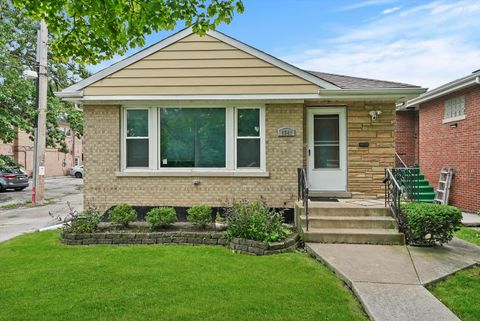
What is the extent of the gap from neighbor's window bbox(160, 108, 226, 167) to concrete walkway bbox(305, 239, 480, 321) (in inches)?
131

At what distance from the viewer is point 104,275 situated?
470 cm

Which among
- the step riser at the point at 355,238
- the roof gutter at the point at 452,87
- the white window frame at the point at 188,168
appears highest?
the roof gutter at the point at 452,87

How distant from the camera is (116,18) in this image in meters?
4.88

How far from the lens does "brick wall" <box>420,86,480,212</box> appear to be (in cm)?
988

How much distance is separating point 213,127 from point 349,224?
384 cm

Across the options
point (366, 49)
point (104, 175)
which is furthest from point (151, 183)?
point (366, 49)

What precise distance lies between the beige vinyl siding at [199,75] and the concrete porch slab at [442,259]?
414cm

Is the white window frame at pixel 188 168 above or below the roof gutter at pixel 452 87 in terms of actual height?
below

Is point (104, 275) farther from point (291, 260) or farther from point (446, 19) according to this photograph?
point (446, 19)

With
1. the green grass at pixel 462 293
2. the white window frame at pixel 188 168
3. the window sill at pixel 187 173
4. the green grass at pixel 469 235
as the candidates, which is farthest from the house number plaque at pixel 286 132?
the green grass at pixel 462 293

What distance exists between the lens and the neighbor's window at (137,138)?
8.08 meters

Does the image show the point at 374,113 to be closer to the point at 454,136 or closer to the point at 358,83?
the point at 358,83

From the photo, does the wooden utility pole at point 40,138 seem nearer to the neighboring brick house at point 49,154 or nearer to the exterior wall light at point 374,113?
the exterior wall light at point 374,113

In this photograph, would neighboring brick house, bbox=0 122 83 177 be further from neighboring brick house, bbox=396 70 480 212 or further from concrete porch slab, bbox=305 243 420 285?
concrete porch slab, bbox=305 243 420 285
